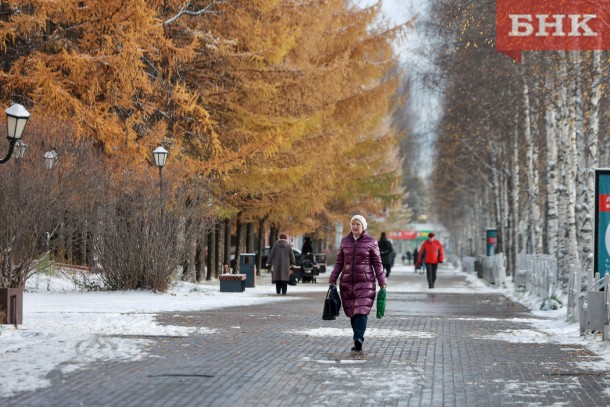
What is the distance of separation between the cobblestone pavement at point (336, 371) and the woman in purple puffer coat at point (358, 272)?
0.58 metres

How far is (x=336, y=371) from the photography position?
39.6 ft

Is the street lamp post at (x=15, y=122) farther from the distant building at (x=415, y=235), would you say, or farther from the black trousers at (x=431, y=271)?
the distant building at (x=415, y=235)

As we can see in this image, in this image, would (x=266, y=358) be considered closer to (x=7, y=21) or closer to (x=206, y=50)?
(x=7, y=21)

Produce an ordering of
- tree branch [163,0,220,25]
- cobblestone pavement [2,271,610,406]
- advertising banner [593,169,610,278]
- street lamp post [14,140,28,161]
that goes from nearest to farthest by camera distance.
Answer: cobblestone pavement [2,271,610,406] < advertising banner [593,169,610,278] < street lamp post [14,140,28,161] < tree branch [163,0,220,25]

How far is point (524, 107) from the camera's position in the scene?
125ft

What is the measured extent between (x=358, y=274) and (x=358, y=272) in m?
0.02

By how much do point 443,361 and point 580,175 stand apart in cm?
1134

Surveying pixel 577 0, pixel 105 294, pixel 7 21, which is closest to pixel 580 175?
pixel 577 0

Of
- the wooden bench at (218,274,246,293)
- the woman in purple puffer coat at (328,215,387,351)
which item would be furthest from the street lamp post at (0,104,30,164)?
the wooden bench at (218,274,246,293)

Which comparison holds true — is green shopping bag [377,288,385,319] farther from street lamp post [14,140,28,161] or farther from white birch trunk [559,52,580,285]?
white birch trunk [559,52,580,285]

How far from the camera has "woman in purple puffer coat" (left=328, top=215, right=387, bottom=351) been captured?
14.5m

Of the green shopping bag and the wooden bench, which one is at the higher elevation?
the wooden bench

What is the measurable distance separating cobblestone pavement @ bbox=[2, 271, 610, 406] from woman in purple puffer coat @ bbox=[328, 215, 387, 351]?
0.58m

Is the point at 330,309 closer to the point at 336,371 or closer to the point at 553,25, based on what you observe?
the point at 336,371
